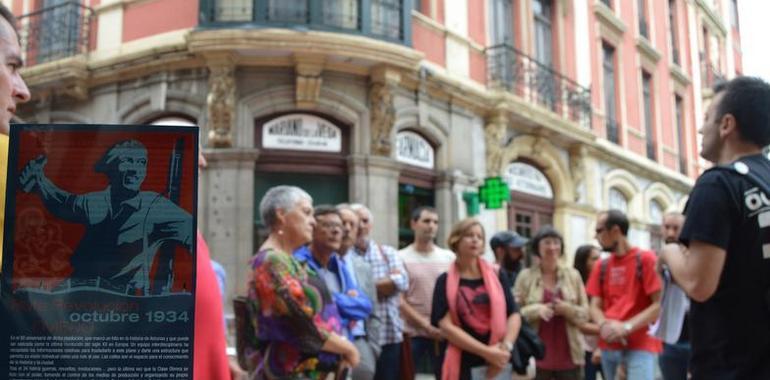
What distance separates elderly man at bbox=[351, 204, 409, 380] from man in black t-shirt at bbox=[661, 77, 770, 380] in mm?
3271

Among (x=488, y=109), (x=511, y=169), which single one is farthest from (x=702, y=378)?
(x=511, y=169)

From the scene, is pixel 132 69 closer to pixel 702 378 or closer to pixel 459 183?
pixel 459 183

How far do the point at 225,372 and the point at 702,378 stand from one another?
1.58 meters

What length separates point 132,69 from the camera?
35.9ft

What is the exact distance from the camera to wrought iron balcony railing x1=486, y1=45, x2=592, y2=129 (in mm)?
13234

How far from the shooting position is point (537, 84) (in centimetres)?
1410

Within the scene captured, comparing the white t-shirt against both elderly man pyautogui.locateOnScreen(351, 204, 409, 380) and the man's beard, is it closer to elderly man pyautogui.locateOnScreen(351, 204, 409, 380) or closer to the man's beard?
elderly man pyautogui.locateOnScreen(351, 204, 409, 380)

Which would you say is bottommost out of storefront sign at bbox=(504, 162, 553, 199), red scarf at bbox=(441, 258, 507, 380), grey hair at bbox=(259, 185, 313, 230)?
red scarf at bbox=(441, 258, 507, 380)

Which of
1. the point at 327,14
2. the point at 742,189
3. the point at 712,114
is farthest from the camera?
the point at 327,14

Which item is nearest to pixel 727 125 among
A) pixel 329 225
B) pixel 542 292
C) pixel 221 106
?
pixel 329 225

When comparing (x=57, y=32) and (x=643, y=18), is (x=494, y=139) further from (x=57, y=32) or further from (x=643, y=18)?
(x=643, y=18)

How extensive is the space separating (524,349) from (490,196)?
7.49 metres

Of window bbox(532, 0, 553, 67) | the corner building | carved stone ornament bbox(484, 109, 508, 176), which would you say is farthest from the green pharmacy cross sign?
window bbox(532, 0, 553, 67)

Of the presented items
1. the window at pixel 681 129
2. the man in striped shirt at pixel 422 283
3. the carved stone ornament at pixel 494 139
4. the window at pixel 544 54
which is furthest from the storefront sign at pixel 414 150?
the window at pixel 681 129
